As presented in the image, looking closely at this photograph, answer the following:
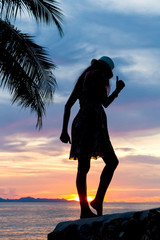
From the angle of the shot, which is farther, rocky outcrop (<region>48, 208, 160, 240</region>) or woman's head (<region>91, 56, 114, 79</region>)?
woman's head (<region>91, 56, 114, 79</region>)

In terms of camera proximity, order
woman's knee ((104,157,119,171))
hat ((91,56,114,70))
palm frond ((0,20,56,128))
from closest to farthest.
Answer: woman's knee ((104,157,119,171)), hat ((91,56,114,70)), palm frond ((0,20,56,128))

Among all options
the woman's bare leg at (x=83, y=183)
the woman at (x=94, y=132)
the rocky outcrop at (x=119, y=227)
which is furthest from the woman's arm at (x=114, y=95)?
the rocky outcrop at (x=119, y=227)

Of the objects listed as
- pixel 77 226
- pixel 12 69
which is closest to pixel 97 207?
pixel 77 226

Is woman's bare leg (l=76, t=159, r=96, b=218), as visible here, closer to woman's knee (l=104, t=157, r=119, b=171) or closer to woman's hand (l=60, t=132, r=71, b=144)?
woman's knee (l=104, t=157, r=119, b=171)

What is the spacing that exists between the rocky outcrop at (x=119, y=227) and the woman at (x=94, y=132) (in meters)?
0.57

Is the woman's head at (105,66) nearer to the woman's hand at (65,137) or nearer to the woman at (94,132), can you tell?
the woman at (94,132)

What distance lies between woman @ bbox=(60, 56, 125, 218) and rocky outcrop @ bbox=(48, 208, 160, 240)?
1.86ft

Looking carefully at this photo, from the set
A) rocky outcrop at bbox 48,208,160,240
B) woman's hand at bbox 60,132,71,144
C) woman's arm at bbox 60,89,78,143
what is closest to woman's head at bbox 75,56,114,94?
woman's arm at bbox 60,89,78,143

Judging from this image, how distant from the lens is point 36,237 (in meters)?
68.0

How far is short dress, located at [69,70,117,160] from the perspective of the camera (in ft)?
14.8

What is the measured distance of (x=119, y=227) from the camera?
3379mm

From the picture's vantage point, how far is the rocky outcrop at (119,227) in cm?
311

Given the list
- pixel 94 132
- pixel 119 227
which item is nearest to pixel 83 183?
pixel 94 132

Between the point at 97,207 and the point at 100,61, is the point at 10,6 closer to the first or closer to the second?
the point at 100,61
